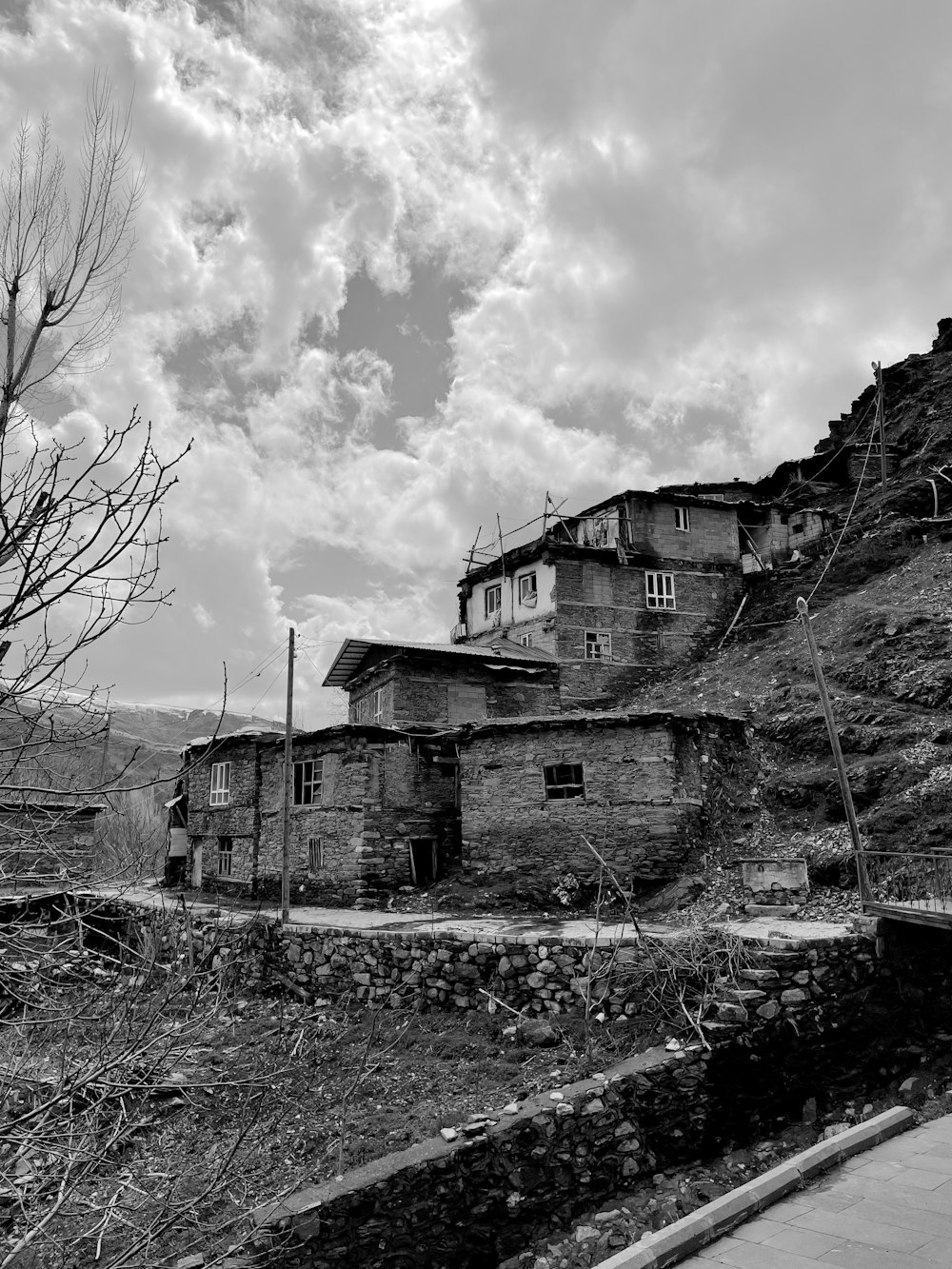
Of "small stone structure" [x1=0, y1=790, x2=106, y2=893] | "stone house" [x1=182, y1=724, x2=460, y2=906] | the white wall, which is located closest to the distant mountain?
"small stone structure" [x1=0, y1=790, x2=106, y2=893]

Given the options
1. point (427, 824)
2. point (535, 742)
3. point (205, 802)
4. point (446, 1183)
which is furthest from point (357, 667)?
point (446, 1183)

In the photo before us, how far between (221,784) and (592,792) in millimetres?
13365

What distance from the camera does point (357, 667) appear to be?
30.7 metres

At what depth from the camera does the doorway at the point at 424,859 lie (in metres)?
22.6

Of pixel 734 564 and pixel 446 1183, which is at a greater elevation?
pixel 734 564

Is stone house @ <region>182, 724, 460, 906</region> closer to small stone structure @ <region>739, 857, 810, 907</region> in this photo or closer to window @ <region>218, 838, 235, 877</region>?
window @ <region>218, 838, 235, 877</region>

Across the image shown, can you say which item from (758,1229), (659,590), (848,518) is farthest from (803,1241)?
(848,518)

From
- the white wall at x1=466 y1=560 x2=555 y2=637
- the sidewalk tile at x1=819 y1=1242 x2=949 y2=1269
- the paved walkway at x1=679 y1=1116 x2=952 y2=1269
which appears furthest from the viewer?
the white wall at x1=466 y1=560 x2=555 y2=637

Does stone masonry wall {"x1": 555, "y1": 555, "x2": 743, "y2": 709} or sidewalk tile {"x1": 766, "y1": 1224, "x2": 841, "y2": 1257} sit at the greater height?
stone masonry wall {"x1": 555, "y1": 555, "x2": 743, "y2": 709}

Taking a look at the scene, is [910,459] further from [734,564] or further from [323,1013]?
[323,1013]

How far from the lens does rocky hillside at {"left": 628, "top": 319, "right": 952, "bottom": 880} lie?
1880 centimetres

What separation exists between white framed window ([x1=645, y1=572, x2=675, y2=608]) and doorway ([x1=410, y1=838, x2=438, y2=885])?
15557mm

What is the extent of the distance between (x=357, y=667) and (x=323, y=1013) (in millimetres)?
16404

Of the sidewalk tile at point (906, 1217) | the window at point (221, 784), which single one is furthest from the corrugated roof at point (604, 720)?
the sidewalk tile at point (906, 1217)
